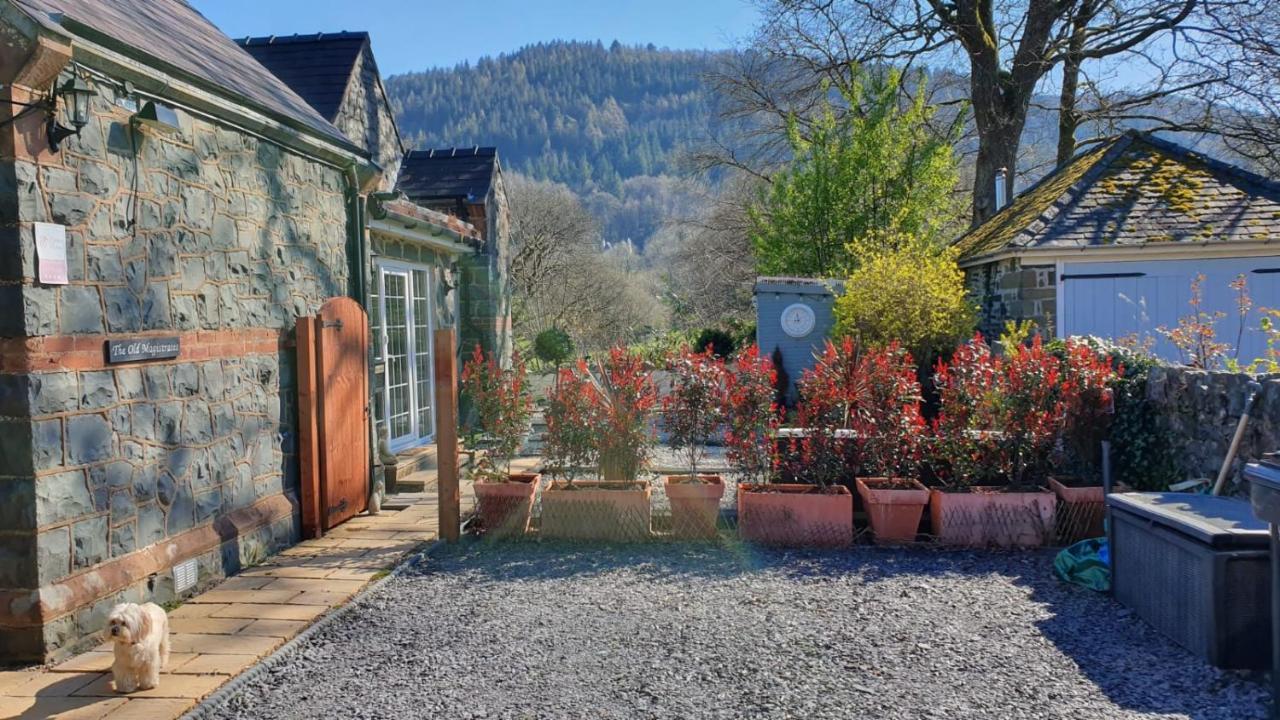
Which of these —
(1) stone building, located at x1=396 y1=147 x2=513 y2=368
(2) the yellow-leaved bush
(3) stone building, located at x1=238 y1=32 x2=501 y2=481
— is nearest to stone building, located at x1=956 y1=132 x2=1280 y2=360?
(2) the yellow-leaved bush

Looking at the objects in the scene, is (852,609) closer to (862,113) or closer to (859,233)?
(859,233)

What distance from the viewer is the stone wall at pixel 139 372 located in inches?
141

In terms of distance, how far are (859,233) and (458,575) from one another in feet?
38.6

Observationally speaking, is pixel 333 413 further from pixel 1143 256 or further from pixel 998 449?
pixel 1143 256

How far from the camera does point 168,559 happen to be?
4398 mm

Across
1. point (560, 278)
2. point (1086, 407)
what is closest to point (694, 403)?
point (1086, 407)

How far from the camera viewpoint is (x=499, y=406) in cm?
604

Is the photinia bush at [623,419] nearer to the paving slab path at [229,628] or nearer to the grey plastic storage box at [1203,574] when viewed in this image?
the paving slab path at [229,628]

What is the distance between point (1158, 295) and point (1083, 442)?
486cm

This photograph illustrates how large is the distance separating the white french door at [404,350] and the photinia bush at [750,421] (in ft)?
12.6

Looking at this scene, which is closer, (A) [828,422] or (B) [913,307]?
(A) [828,422]

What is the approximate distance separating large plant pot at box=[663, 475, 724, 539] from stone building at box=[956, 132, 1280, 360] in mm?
5870

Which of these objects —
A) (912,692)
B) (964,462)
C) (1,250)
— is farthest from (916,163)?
(1,250)

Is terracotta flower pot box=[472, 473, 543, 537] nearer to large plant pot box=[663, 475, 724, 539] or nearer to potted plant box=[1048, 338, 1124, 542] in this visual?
large plant pot box=[663, 475, 724, 539]
